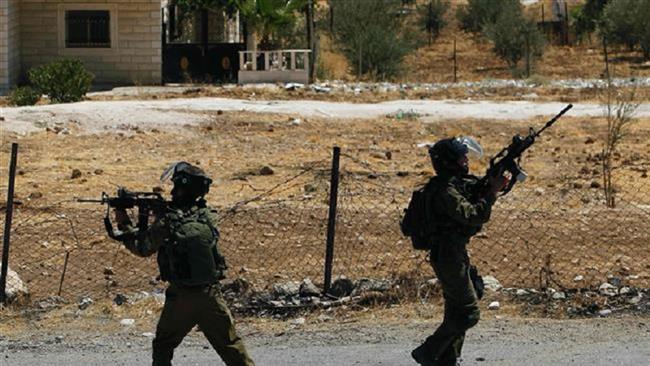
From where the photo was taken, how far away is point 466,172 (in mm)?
7609

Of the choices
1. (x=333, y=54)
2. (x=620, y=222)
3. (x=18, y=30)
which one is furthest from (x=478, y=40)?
(x=620, y=222)

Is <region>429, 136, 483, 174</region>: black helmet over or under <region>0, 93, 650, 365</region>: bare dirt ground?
over

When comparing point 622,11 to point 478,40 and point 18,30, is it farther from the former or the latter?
point 18,30

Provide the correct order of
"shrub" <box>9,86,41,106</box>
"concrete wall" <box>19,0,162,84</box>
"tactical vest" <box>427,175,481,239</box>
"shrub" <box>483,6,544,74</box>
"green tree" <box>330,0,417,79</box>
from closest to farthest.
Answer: "tactical vest" <box>427,175,481,239</box>
"shrub" <box>9,86,41,106</box>
"concrete wall" <box>19,0,162,84</box>
"green tree" <box>330,0,417,79</box>
"shrub" <box>483,6,544,74</box>

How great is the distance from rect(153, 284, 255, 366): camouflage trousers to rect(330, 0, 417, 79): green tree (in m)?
27.1

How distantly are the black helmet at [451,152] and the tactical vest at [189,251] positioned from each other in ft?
4.38

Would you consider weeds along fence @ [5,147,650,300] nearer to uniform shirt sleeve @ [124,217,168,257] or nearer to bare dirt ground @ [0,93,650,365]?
bare dirt ground @ [0,93,650,365]

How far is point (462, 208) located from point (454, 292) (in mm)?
497

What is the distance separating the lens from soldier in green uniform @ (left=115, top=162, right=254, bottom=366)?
23.0ft

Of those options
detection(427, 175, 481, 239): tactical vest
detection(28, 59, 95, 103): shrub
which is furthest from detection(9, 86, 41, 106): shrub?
detection(427, 175, 481, 239): tactical vest

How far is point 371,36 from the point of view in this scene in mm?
35469

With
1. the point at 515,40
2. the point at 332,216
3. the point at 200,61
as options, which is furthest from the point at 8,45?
the point at 332,216

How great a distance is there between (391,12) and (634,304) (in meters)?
33.8

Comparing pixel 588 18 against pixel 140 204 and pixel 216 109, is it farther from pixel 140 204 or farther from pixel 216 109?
pixel 140 204
